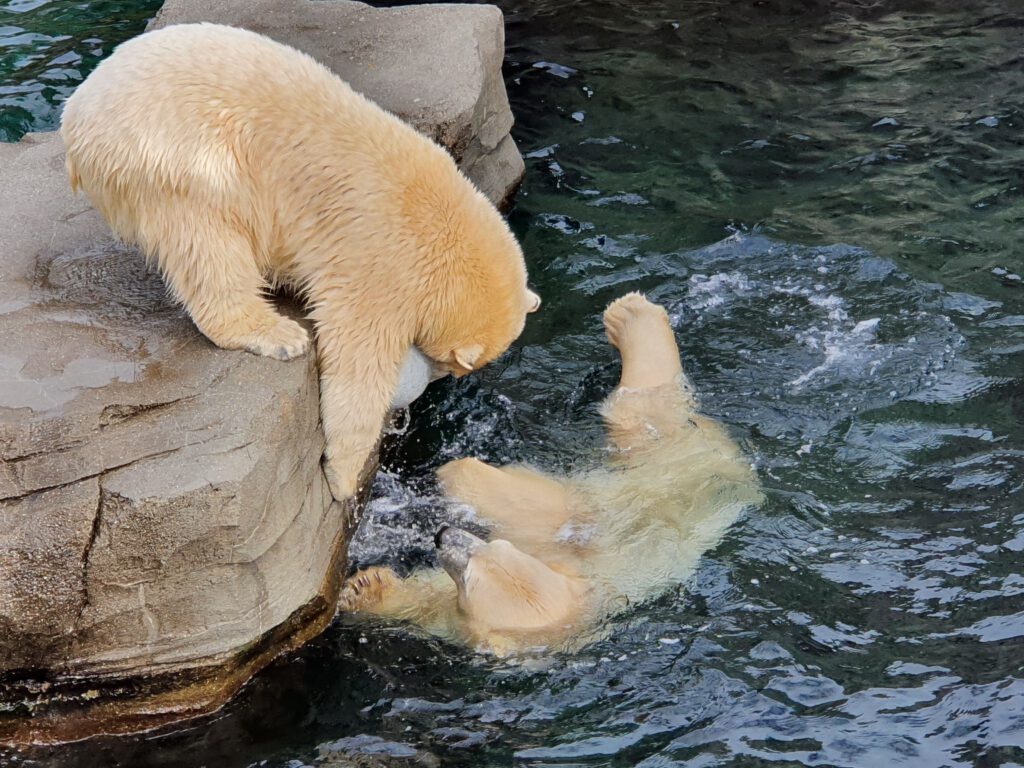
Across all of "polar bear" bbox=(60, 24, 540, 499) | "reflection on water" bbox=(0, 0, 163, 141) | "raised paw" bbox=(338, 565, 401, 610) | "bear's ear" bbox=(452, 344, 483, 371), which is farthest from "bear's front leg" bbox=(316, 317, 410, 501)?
"reflection on water" bbox=(0, 0, 163, 141)

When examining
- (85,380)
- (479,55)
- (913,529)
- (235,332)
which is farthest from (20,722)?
(479,55)

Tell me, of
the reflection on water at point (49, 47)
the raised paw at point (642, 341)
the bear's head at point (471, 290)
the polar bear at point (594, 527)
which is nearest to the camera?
the bear's head at point (471, 290)

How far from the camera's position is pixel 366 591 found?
14.9 ft

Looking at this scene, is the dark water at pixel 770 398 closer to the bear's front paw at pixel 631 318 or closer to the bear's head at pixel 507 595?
the bear's head at pixel 507 595

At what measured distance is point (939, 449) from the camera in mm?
5059

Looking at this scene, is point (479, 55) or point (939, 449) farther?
point (479, 55)

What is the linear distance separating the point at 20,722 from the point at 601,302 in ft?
11.8

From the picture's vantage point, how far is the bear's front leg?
13.6 feet

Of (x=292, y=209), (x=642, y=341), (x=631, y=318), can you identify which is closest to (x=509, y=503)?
(x=642, y=341)

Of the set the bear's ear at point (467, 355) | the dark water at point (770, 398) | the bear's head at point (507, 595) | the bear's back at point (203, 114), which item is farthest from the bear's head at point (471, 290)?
the dark water at point (770, 398)

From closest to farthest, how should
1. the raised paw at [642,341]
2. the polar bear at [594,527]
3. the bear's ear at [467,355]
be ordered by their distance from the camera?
the polar bear at [594,527] < the bear's ear at [467,355] < the raised paw at [642,341]

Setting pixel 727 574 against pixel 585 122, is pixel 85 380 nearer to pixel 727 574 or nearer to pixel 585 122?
pixel 727 574

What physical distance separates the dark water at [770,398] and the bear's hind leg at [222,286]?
120 centimetres

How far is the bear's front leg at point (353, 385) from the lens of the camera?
4.16 meters
